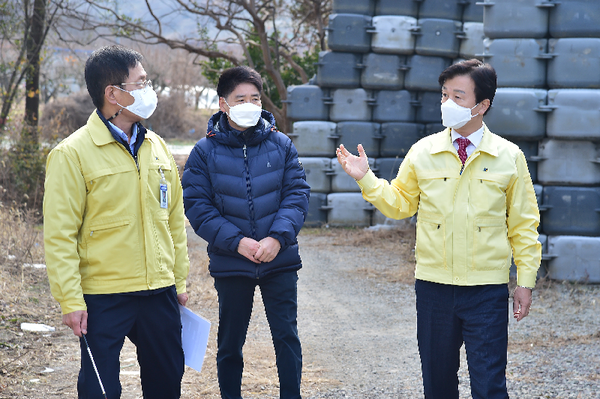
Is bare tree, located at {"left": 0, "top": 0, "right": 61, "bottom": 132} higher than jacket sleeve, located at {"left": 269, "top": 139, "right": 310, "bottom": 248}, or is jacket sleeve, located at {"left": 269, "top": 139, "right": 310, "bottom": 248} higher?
bare tree, located at {"left": 0, "top": 0, "right": 61, "bottom": 132}

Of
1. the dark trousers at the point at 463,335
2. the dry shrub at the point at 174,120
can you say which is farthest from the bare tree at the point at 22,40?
the dry shrub at the point at 174,120

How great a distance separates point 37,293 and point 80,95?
25.0 meters

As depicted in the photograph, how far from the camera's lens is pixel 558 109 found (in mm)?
6363

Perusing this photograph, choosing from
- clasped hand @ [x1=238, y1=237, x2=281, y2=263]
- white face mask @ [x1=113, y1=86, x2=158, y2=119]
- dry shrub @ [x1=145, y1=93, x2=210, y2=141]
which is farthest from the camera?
dry shrub @ [x1=145, y1=93, x2=210, y2=141]

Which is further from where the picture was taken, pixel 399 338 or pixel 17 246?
pixel 17 246

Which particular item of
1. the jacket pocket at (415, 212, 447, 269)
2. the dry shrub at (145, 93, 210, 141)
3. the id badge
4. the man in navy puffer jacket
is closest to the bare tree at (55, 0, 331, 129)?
the man in navy puffer jacket

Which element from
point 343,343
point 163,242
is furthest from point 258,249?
point 343,343

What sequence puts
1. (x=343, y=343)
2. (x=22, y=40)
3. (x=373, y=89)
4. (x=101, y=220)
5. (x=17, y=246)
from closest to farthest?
(x=101, y=220) < (x=343, y=343) < (x=17, y=246) < (x=373, y=89) < (x=22, y=40)

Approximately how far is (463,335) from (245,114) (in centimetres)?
156

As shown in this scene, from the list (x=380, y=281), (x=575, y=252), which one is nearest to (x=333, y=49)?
(x=380, y=281)

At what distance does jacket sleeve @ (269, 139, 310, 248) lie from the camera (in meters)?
3.35

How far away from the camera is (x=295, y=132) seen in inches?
400

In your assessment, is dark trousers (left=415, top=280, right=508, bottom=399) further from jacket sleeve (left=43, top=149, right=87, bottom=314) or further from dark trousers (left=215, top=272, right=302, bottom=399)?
jacket sleeve (left=43, top=149, right=87, bottom=314)

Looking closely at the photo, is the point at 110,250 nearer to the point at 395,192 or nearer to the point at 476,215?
the point at 395,192
